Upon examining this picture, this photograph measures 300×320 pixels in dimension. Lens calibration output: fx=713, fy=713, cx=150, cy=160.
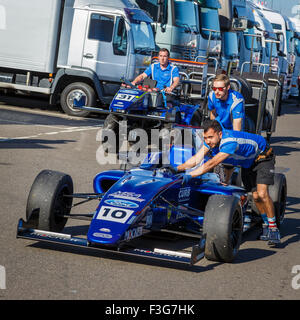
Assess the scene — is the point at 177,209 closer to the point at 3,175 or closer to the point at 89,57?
the point at 3,175

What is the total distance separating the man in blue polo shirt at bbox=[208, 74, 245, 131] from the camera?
29.6 ft

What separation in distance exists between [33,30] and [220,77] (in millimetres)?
10922

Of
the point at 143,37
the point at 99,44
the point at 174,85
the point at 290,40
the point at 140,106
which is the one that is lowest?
the point at 140,106

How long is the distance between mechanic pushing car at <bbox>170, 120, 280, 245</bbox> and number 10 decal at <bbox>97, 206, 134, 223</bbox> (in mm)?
1063

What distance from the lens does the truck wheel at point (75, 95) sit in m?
18.7

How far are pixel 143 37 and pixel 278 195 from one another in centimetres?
1140

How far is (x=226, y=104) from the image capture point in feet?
30.3

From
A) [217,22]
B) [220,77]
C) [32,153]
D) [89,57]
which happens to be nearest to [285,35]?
[217,22]

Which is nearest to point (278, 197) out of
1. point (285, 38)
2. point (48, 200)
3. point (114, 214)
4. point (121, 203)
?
point (121, 203)

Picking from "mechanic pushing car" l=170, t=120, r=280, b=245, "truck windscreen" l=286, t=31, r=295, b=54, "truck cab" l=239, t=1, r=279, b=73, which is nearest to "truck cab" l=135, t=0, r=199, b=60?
"truck cab" l=239, t=1, r=279, b=73

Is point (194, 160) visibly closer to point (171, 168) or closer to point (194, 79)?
point (171, 168)

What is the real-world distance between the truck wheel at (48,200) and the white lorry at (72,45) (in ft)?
38.3

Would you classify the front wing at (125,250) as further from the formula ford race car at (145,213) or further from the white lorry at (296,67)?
the white lorry at (296,67)

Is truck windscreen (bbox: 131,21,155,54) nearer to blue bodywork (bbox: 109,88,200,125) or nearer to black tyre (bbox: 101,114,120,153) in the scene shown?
blue bodywork (bbox: 109,88,200,125)
